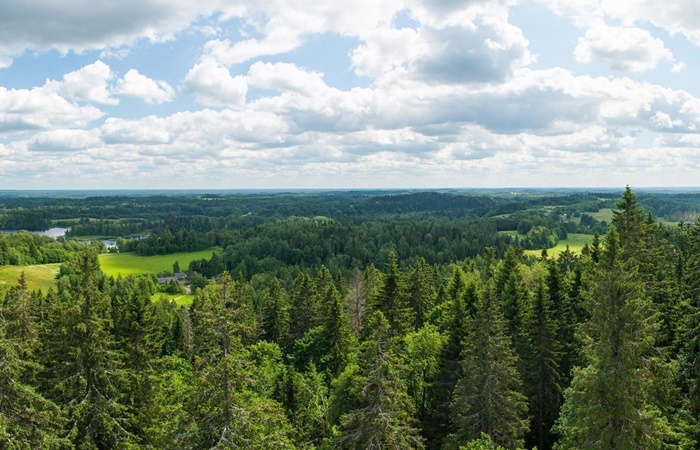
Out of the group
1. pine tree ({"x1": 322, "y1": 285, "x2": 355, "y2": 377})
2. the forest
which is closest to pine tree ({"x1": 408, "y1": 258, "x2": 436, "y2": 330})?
the forest

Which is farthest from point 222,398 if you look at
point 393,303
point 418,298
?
point 418,298

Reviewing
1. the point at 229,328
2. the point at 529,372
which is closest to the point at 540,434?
the point at 529,372

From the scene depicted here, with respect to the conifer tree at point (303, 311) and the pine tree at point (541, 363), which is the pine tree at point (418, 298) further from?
the pine tree at point (541, 363)

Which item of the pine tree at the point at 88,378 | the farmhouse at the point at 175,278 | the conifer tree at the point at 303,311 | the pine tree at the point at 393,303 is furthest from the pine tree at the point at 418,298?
the farmhouse at the point at 175,278

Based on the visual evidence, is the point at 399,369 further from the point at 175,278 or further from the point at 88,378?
the point at 175,278

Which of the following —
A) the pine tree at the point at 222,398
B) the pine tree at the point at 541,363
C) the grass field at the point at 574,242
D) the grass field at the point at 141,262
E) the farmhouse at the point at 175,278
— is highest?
the pine tree at the point at 222,398
